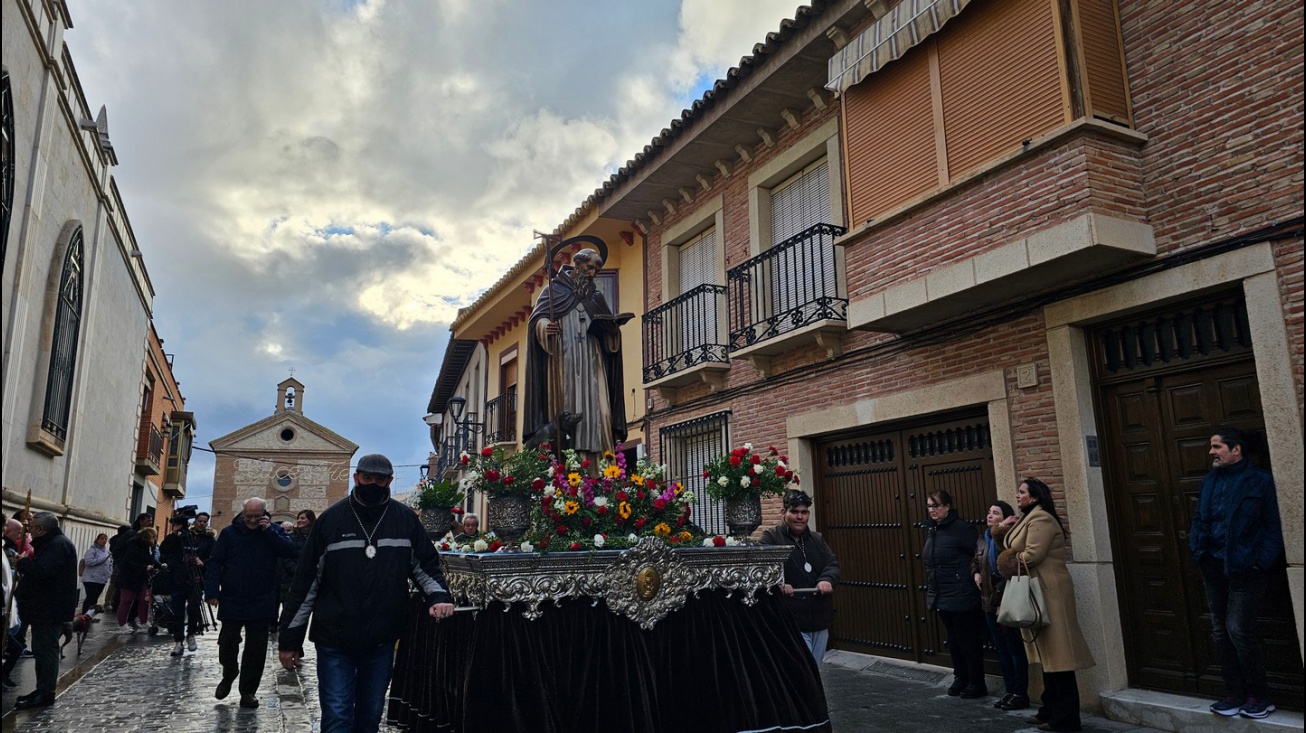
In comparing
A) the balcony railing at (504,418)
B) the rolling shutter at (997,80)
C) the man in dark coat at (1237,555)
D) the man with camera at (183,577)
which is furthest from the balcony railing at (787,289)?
the balcony railing at (504,418)

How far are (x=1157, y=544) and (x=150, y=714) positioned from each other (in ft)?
25.2

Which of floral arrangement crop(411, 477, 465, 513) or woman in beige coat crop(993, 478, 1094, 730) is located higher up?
floral arrangement crop(411, 477, 465, 513)

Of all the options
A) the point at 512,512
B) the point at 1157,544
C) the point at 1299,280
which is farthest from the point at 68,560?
the point at 1299,280

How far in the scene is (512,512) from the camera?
552 centimetres

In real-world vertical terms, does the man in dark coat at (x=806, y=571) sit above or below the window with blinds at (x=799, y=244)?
below

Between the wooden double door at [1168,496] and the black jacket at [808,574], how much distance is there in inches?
95.8

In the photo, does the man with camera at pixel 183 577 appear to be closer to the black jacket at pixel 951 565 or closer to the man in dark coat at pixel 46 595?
the man in dark coat at pixel 46 595

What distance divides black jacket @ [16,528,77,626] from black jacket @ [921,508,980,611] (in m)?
6.88

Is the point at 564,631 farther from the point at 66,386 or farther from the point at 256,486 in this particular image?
the point at 256,486

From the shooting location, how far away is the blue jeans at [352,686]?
4.46 m

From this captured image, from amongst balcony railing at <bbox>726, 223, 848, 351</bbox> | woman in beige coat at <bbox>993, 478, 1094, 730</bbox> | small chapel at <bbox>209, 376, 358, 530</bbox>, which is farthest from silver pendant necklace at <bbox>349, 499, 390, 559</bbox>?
small chapel at <bbox>209, 376, 358, 530</bbox>

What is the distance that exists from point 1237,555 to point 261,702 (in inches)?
284

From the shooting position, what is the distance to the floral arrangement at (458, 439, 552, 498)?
5.50 m

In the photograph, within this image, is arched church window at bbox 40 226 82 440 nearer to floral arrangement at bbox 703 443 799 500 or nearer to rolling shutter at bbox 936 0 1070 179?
floral arrangement at bbox 703 443 799 500
